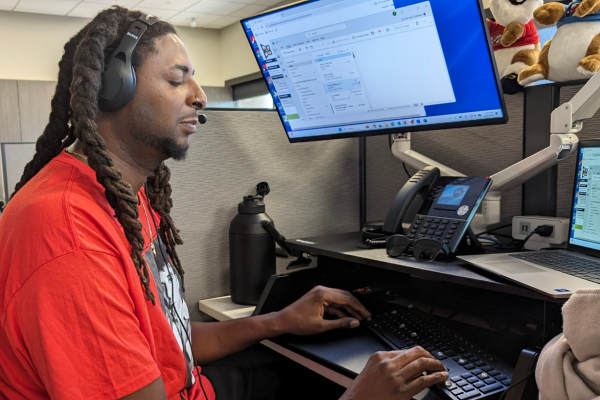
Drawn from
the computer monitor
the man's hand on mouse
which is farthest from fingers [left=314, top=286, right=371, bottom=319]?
the computer monitor

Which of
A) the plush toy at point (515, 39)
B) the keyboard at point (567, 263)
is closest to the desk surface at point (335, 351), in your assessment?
the keyboard at point (567, 263)

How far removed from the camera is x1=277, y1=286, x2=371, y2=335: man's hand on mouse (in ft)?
3.30

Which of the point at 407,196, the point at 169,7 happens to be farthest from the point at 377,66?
the point at 169,7

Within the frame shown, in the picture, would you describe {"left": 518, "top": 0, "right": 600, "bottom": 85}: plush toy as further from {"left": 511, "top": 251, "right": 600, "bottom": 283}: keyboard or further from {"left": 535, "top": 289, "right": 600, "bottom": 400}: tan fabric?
{"left": 535, "top": 289, "right": 600, "bottom": 400}: tan fabric

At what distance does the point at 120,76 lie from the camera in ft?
2.48

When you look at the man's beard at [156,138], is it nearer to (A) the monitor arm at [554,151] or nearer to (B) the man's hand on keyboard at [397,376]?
(B) the man's hand on keyboard at [397,376]

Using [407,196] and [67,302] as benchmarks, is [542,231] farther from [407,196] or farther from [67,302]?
[67,302]

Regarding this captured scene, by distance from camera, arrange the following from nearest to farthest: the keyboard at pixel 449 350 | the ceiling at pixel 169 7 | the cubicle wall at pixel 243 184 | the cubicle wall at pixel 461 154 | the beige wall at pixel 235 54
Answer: the keyboard at pixel 449 350, the cubicle wall at pixel 461 154, the cubicle wall at pixel 243 184, the ceiling at pixel 169 7, the beige wall at pixel 235 54

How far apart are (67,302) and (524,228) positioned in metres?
0.89

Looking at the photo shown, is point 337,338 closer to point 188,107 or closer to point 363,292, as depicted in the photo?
point 363,292

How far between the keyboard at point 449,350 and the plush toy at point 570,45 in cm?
56

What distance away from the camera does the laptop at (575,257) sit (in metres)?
0.73

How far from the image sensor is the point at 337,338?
982 mm

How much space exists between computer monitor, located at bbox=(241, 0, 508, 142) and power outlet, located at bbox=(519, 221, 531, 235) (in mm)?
227
